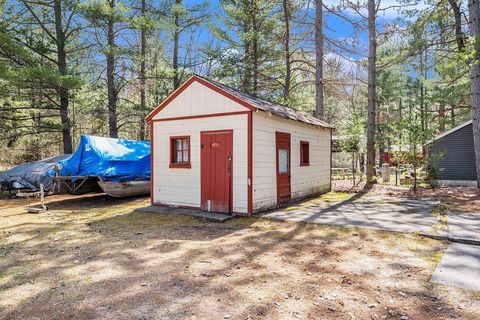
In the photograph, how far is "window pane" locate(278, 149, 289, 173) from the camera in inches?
354

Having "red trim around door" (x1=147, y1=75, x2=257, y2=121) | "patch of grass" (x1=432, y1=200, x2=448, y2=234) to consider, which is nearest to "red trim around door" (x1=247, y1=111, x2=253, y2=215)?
"red trim around door" (x1=147, y1=75, x2=257, y2=121)

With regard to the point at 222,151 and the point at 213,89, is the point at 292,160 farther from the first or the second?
the point at 213,89

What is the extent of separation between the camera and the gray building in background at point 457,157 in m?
14.5

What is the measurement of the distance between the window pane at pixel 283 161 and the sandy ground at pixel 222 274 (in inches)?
95.0

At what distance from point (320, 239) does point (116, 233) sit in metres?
4.01

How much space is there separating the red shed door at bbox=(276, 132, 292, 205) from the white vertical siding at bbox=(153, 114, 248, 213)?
1.46 metres

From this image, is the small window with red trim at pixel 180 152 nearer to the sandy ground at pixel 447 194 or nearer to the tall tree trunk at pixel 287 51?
the sandy ground at pixel 447 194

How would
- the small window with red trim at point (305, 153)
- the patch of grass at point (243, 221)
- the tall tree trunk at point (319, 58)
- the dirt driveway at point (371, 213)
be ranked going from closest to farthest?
the dirt driveway at point (371, 213), the patch of grass at point (243, 221), the small window with red trim at point (305, 153), the tall tree trunk at point (319, 58)

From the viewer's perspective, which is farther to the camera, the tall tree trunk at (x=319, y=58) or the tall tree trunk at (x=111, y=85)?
the tall tree trunk at (x=111, y=85)

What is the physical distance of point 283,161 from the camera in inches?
363

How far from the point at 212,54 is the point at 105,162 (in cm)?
919

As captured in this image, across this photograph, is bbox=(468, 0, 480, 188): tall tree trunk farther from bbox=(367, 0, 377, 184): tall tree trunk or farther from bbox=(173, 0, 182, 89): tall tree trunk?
bbox=(173, 0, 182, 89): tall tree trunk

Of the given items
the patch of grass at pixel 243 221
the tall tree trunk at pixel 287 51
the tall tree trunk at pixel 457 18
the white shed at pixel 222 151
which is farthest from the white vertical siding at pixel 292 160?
the tall tree trunk at pixel 457 18

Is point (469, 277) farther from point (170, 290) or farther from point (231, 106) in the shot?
point (231, 106)
